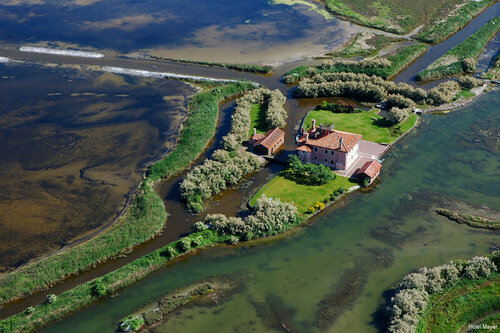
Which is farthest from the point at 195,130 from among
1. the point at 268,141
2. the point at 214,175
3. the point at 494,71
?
the point at 494,71

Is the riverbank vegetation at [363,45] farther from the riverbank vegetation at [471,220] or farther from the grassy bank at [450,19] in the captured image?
the riverbank vegetation at [471,220]

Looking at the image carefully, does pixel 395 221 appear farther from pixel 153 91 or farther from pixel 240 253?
pixel 153 91

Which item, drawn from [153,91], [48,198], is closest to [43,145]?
[48,198]

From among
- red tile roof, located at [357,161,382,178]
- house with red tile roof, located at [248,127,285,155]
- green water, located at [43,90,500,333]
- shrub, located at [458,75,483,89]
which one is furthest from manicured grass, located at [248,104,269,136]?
shrub, located at [458,75,483,89]

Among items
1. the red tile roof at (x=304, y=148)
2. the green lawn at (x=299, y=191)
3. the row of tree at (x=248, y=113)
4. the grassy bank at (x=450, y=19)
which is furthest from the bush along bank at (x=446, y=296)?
the grassy bank at (x=450, y=19)

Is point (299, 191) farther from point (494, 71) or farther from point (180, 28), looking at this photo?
point (180, 28)
